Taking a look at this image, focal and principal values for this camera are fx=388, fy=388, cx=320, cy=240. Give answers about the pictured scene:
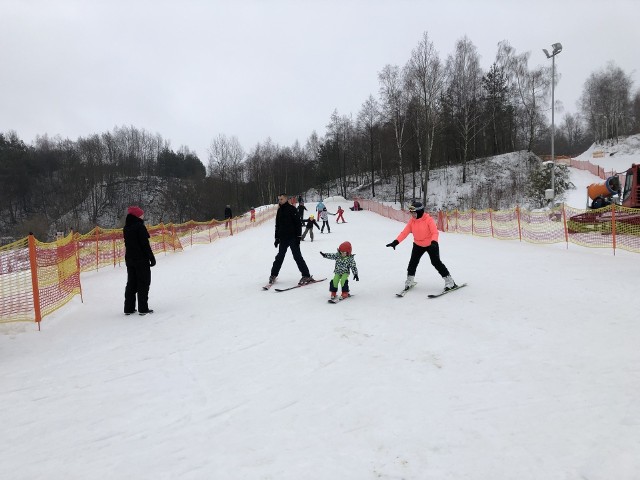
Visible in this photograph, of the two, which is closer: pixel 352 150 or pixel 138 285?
pixel 138 285

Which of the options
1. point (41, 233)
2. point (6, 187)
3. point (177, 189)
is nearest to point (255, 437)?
point (41, 233)

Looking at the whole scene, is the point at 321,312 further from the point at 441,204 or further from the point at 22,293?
the point at 441,204

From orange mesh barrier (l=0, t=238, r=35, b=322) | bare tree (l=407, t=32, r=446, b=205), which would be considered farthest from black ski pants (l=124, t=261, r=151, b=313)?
bare tree (l=407, t=32, r=446, b=205)

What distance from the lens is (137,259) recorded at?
21.0 feet

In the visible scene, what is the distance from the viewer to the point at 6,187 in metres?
65.9

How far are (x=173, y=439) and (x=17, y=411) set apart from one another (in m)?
1.64

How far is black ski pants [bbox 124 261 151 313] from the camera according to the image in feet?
21.0

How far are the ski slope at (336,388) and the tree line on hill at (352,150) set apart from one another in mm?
32851

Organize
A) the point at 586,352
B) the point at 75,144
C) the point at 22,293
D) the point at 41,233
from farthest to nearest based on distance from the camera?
the point at 75,144 < the point at 41,233 < the point at 22,293 < the point at 586,352

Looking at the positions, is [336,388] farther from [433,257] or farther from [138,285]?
[138,285]

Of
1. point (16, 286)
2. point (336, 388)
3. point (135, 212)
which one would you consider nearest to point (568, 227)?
point (336, 388)

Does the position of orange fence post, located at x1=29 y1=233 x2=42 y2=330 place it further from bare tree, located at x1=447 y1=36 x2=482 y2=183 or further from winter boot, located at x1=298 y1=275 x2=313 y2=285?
bare tree, located at x1=447 y1=36 x2=482 y2=183

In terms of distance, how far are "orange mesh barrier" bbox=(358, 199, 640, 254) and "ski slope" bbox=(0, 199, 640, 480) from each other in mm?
6348

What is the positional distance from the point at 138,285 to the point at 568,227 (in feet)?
50.3
